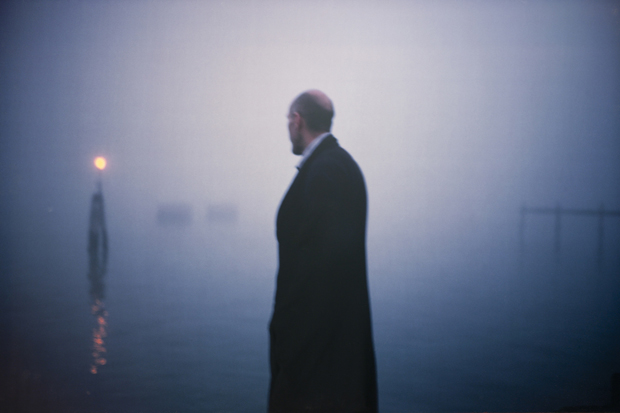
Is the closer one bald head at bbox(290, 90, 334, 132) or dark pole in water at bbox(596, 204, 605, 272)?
bald head at bbox(290, 90, 334, 132)

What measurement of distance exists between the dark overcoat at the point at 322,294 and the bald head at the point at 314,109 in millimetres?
76

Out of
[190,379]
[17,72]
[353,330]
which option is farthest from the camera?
[190,379]

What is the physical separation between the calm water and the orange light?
24.0 inches

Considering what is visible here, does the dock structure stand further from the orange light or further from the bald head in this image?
the orange light

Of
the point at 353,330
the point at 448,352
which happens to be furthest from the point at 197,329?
the point at 353,330

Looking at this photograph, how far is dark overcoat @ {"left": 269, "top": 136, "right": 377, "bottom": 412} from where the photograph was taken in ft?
4.78

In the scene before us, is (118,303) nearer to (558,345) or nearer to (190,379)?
(190,379)

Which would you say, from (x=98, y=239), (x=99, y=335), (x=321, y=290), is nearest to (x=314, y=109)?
(x=321, y=290)

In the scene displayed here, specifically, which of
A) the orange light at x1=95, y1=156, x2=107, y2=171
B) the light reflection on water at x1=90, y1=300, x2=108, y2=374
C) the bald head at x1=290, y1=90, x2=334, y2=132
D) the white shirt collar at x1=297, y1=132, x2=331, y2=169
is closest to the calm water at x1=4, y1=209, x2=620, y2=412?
the light reflection on water at x1=90, y1=300, x2=108, y2=374

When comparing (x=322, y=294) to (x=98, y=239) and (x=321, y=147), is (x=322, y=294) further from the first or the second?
(x=98, y=239)

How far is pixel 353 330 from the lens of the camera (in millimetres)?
1521

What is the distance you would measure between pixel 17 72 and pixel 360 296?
221cm

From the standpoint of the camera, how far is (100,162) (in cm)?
283

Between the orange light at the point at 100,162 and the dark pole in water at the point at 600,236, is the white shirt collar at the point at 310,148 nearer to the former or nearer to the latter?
the orange light at the point at 100,162
